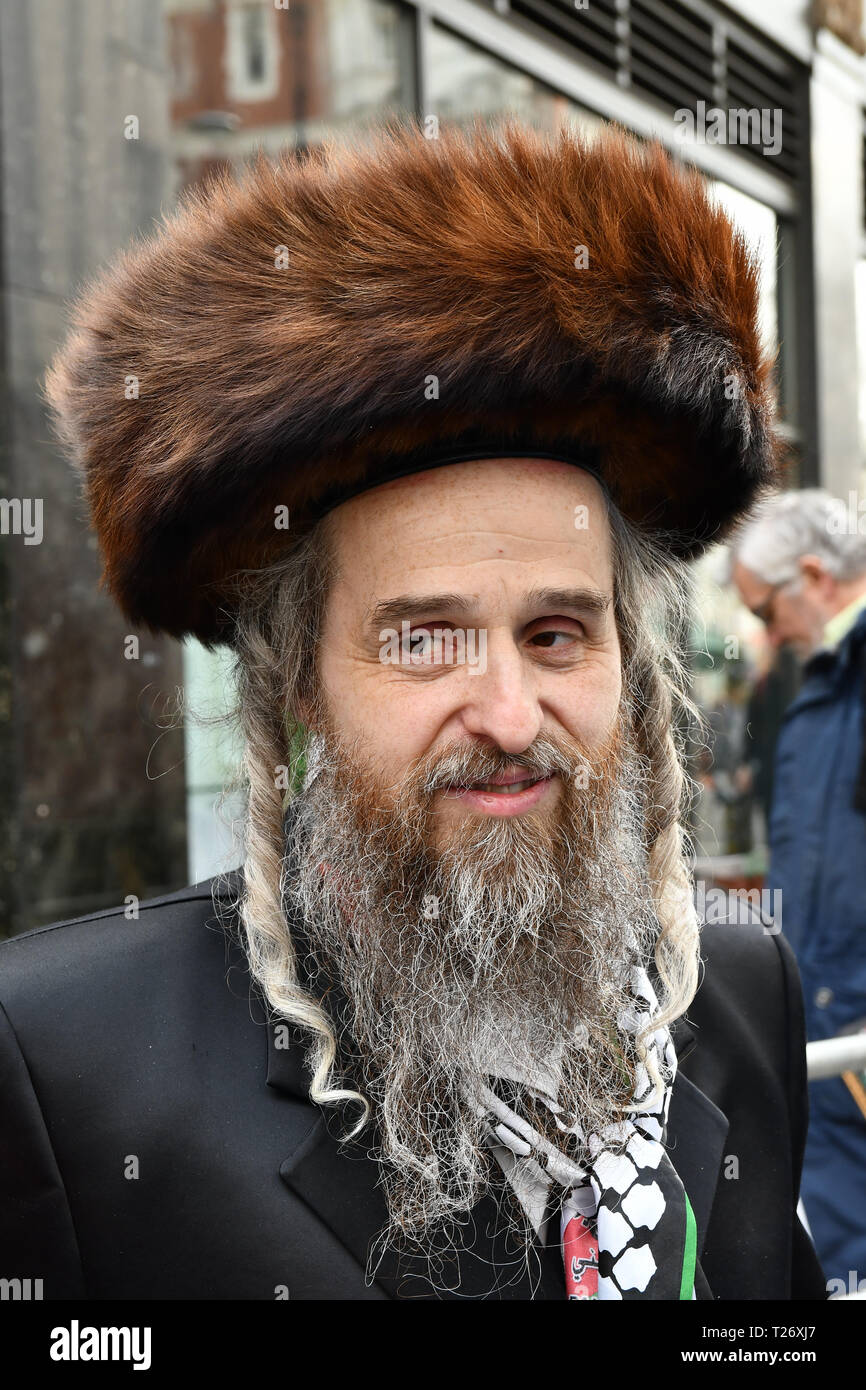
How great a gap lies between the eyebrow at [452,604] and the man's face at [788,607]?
273 cm

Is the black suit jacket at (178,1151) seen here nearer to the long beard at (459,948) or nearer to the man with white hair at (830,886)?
the long beard at (459,948)

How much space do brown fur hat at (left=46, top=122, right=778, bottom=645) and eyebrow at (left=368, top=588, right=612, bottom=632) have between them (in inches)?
→ 7.4

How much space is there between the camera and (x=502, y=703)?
1.78 meters

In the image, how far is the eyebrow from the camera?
1.81 meters

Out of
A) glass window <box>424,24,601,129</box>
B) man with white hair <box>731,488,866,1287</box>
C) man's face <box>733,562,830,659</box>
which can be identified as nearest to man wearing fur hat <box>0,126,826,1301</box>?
man with white hair <box>731,488,866,1287</box>

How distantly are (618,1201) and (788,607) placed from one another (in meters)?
3.06

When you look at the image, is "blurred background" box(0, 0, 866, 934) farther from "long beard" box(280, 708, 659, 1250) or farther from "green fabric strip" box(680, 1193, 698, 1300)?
"green fabric strip" box(680, 1193, 698, 1300)

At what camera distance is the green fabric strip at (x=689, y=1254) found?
71.2 inches

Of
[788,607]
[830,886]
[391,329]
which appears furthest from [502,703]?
[788,607]

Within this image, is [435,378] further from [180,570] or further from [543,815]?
[543,815]

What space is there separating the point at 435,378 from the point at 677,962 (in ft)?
3.39

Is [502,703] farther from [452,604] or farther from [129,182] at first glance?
[129,182]
